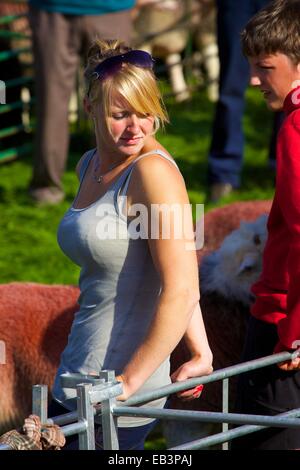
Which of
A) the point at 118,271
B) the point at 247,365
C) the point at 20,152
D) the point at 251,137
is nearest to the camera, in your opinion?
the point at 247,365

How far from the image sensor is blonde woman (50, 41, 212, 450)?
2426mm

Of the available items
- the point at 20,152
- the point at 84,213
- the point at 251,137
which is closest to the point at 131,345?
the point at 84,213

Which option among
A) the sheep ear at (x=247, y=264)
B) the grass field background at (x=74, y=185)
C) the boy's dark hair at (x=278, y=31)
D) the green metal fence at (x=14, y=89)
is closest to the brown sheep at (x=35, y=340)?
the sheep ear at (x=247, y=264)

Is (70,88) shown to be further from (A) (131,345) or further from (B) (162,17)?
(A) (131,345)

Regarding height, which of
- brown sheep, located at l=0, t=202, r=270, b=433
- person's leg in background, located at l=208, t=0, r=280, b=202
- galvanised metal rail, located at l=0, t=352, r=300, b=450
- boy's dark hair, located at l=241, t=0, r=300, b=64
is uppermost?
person's leg in background, located at l=208, t=0, r=280, b=202

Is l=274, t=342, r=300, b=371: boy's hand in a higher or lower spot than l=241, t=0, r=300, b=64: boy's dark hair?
lower

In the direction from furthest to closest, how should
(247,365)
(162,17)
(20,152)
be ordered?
(162,17) → (20,152) → (247,365)

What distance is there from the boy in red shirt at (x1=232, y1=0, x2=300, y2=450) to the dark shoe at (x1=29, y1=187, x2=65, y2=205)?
3.89 meters

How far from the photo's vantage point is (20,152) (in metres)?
7.69

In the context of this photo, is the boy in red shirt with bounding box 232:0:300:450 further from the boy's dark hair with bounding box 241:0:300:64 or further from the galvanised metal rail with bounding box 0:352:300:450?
the galvanised metal rail with bounding box 0:352:300:450

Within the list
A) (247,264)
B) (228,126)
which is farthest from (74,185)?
(247,264)

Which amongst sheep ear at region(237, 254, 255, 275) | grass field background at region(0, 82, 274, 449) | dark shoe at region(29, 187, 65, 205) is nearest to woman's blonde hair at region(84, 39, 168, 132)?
sheep ear at region(237, 254, 255, 275)
